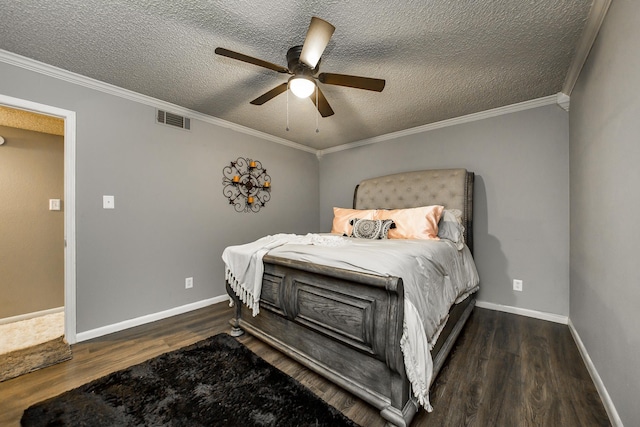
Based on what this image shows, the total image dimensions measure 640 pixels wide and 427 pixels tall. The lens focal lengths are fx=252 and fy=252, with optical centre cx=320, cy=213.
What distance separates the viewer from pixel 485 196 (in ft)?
9.76

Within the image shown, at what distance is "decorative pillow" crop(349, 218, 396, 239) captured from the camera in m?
2.69

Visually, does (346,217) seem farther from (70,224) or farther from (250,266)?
(70,224)

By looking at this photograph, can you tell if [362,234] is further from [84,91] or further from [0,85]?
[0,85]

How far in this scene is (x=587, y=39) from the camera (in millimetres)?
1709

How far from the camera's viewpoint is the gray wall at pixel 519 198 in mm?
2543

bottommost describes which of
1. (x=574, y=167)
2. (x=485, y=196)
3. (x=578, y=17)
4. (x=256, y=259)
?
(x=256, y=259)

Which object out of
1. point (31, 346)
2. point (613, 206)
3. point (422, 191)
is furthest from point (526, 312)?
point (31, 346)

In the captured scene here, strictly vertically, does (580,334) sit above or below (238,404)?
above

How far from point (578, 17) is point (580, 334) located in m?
2.28

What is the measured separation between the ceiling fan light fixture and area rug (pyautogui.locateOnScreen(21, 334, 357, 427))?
1985 mm

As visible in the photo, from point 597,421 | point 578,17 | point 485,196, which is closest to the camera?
point 597,421

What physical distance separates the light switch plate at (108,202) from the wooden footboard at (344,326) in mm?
1706

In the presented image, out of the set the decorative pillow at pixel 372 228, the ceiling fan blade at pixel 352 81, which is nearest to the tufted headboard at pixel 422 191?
the decorative pillow at pixel 372 228

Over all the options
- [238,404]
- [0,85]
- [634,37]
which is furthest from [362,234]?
[0,85]
